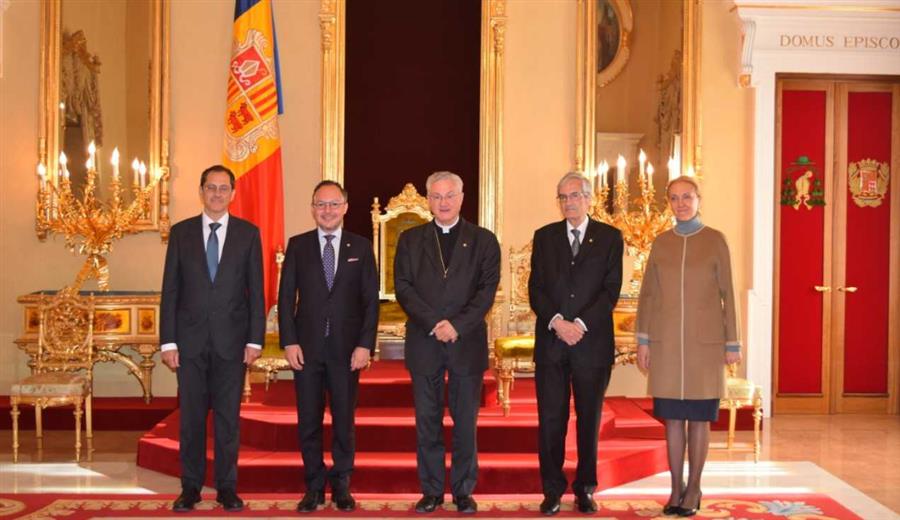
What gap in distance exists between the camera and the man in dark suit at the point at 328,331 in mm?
4887

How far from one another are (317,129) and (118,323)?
7.16ft

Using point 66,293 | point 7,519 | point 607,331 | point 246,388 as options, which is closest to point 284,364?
point 246,388

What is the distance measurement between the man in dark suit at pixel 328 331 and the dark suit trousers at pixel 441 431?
0.34 metres

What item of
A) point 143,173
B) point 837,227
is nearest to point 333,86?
point 143,173

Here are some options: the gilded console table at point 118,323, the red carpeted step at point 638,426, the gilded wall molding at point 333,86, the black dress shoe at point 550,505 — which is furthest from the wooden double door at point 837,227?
the gilded console table at point 118,323

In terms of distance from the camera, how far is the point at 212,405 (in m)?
4.95

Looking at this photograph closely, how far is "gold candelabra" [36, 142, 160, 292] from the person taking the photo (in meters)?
7.66

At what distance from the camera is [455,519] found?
15.7ft

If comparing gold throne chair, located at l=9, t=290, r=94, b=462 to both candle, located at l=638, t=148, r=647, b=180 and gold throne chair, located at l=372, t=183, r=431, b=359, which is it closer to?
gold throne chair, located at l=372, t=183, r=431, b=359

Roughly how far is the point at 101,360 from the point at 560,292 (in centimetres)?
424

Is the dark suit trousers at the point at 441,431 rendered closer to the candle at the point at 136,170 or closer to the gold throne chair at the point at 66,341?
the gold throne chair at the point at 66,341

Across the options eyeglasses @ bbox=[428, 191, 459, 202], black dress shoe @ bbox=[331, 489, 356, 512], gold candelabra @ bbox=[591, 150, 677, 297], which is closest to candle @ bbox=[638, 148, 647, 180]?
gold candelabra @ bbox=[591, 150, 677, 297]

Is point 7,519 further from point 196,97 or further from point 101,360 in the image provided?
point 196,97

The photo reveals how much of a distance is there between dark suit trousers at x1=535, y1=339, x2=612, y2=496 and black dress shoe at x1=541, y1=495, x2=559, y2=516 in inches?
1.0
